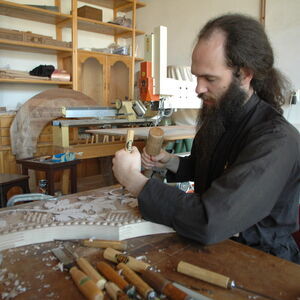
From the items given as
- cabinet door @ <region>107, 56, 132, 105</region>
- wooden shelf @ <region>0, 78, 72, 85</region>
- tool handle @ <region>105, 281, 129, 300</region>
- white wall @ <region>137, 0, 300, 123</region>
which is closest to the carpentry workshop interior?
Result: tool handle @ <region>105, 281, 129, 300</region>

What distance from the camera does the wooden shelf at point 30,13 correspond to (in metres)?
4.08

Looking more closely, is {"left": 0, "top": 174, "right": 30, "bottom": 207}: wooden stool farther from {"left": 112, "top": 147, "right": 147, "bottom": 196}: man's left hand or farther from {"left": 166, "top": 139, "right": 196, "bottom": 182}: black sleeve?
{"left": 112, "top": 147, "right": 147, "bottom": 196}: man's left hand

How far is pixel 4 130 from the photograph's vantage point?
12.8 feet

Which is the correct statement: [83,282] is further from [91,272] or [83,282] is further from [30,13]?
[30,13]

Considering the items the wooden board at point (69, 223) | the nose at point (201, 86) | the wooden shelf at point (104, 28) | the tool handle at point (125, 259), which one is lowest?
the tool handle at point (125, 259)

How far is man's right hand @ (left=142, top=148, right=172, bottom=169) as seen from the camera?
1.53 metres

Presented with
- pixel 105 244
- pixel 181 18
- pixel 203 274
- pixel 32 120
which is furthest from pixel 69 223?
pixel 181 18

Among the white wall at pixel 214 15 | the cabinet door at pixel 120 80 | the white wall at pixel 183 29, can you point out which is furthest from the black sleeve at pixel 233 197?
the cabinet door at pixel 120 80

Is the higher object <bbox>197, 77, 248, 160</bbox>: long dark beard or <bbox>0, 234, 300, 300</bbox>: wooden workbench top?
<bbox>197, 77, 248, 160</bbox>: long dark beard

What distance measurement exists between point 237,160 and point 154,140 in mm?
464

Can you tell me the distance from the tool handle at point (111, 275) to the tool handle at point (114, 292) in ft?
0.04

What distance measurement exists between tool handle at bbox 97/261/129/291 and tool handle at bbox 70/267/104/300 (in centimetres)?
Result: 5

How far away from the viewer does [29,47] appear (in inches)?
174

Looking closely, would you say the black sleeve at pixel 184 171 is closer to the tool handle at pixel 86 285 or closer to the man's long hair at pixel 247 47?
the man's long hair at pixel 247 47
